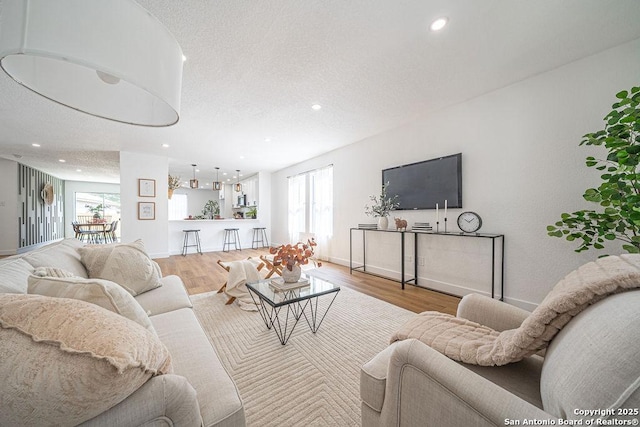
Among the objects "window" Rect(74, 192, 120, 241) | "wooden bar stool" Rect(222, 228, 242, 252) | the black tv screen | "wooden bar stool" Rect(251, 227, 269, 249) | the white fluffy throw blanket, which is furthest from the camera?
"window" Rect(74, 192, 120, 241)

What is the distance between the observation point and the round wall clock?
283 centimetres

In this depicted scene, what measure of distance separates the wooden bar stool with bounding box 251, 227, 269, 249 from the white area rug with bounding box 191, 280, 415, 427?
16.1ft

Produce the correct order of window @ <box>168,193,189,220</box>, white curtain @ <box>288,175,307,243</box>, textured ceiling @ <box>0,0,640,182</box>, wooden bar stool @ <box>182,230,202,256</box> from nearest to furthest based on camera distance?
1. textured ceiling @ <box>0,0,640,182</box>
2. white curtain @ <box>288,175,307,243</box>
3. wooden bar stool @ <box>182,230,202,256</box>
4. window @ <box>168,193,189,220</box>

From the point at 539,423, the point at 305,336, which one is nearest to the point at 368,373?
the point at 539,423

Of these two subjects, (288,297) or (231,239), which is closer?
(288,297)

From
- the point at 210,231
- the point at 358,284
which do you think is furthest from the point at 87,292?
the point at 210,231

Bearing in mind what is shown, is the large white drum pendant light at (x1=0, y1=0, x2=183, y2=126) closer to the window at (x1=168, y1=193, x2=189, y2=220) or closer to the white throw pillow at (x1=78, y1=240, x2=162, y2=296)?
the white throw pillow at (x1=78, y1=240, x2=162, y2=296)

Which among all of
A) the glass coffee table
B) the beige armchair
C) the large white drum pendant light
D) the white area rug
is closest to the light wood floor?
the white area rug

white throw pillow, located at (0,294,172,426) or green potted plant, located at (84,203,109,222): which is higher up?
green potted plant, located at (84,203,109,222)

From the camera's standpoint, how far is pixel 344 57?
213 centimetres

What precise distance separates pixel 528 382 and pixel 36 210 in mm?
11741

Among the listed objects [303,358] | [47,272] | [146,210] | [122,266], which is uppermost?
[146,210]

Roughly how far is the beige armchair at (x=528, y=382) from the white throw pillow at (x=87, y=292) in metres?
1.03

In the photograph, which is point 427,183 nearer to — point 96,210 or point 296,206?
point 296,206
